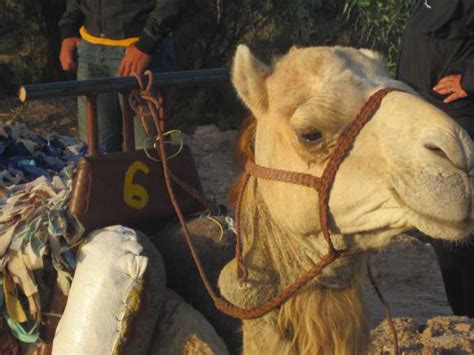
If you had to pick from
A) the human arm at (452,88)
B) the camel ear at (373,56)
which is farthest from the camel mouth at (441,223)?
the human arm at (452,88)

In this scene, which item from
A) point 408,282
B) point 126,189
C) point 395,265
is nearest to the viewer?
point 126,189

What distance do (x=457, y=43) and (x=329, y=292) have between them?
271 cm

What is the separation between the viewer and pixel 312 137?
9.32 feet

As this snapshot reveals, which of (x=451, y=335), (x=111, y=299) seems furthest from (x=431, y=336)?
(x=111, y=299)

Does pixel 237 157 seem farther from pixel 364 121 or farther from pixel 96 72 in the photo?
pixel 96 72

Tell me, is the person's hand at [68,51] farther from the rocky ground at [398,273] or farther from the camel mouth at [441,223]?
the camel mouth at [441,223]

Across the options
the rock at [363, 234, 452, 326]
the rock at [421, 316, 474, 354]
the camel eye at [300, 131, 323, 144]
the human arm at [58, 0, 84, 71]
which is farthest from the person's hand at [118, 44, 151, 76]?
the rock at [363, 234, 452, 326]

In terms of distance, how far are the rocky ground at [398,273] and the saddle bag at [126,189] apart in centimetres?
33

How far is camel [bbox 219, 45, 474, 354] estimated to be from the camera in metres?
2.55

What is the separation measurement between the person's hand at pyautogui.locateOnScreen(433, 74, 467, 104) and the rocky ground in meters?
1.24

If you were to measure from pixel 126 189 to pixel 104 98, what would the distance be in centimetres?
134

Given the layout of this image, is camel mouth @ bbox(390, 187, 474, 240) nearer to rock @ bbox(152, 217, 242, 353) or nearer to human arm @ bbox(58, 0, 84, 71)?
rock @ bbox(152, 217, 242, 353)

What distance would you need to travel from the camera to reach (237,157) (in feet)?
10.8

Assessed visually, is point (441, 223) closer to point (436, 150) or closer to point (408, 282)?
point (436, 150)
